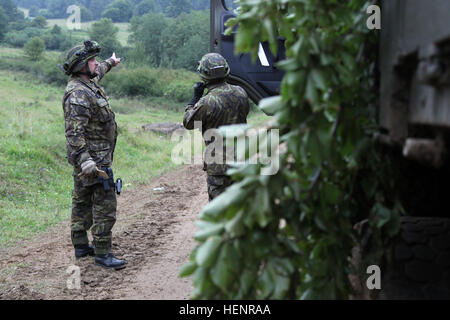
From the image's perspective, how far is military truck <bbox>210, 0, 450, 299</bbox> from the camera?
1.92m

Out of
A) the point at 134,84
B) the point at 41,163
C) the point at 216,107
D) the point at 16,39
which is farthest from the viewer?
the point at 16,39

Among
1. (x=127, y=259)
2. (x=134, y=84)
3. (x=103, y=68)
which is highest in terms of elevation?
(x=134, y=84)

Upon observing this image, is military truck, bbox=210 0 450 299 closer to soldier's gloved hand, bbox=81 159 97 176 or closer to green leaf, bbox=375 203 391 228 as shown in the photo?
green leaf, bbox=375 203 391 228

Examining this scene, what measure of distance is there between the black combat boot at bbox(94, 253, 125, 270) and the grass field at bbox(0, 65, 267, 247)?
4.68ft

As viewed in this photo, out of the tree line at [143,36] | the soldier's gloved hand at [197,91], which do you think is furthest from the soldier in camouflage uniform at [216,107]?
the tree line at [143,36]

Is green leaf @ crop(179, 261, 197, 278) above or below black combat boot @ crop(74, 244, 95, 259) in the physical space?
above

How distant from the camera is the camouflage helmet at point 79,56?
16.7 feet

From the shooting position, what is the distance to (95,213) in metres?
5.09

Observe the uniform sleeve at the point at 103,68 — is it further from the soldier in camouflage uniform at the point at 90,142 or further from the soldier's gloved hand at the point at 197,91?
the soldier's gloved hand at the point at 197,91

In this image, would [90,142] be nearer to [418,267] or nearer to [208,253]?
[418,267]

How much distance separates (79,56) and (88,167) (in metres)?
1.06

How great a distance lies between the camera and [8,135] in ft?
34.4

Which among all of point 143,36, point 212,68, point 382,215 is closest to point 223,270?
point 382,215

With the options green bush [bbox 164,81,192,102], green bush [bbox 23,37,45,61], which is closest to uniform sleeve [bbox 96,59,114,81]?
green bush [bbox 164,81,192,102]
